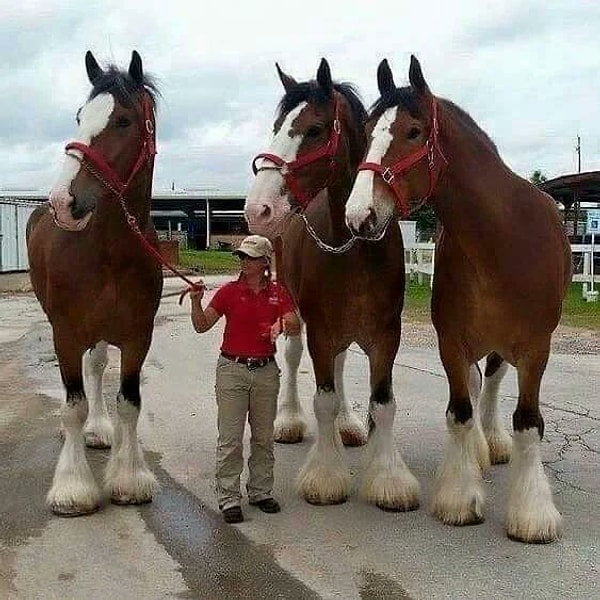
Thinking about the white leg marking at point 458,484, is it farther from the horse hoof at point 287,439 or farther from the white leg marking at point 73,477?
the white leg marking at point 73,477

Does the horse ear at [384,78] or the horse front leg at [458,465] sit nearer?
the horse ear at [384,78]

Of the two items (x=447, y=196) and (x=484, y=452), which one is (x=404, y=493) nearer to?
(x=484, y=452)

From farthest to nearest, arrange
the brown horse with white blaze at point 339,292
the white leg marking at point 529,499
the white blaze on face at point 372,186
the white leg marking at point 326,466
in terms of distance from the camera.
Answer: the white leg marking at point 326,466 → the brown horse with white blaze at point 339,292 → the white leg marking at point 529,499 → the white blaze on face at point 372,186

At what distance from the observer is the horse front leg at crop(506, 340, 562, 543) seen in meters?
4.04

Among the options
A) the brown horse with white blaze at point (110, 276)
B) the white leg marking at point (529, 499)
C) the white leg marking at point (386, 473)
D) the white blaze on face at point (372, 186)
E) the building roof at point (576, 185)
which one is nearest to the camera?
the white blaze on face at point (372, 186)

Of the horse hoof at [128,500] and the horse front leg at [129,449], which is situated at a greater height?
the horse front leg at [129,449]

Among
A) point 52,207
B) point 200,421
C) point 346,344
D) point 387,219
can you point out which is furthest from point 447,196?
point 200,421

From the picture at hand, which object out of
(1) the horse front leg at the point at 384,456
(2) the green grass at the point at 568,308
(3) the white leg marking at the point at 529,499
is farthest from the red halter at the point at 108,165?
(2) the green grass at the point at 568,308

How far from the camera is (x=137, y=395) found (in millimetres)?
4855

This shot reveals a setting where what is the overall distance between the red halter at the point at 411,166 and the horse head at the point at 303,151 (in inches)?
17.4

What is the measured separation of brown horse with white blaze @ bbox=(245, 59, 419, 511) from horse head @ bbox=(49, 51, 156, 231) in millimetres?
762

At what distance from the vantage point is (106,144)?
418cm

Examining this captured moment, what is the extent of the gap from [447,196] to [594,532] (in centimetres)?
190

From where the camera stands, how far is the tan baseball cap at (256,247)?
437 cm
